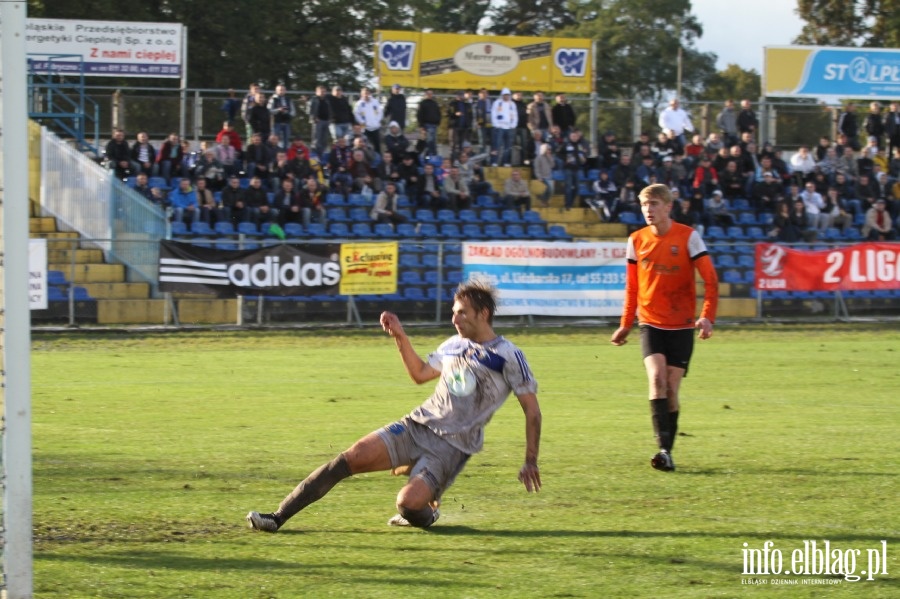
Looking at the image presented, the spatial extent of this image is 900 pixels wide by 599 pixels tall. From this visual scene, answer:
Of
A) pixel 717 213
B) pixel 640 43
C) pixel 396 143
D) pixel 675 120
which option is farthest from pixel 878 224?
pixel 640 43

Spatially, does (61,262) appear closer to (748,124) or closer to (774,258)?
(774,258)

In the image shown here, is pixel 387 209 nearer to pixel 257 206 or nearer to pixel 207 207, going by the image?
pixel 257 206

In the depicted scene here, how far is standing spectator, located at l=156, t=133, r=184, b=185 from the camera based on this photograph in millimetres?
27656

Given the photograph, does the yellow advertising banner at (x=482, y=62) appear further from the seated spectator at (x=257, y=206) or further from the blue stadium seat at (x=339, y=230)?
the seated spectator at (x=257, y=206)

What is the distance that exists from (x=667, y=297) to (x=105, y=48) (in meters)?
26.7

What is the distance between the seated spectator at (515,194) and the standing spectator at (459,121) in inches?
83.3

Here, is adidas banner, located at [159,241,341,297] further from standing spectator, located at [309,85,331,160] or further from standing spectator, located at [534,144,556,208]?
standing spectator, located at [534,144,556,208]

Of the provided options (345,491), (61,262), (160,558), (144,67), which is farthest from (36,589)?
(144,67)

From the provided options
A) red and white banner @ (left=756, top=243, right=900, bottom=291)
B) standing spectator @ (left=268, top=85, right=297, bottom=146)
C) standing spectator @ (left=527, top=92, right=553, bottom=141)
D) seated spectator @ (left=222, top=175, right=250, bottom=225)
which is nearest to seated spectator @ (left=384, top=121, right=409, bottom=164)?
standing spectator @ (left=268, top=85, right=297, bottom=146)

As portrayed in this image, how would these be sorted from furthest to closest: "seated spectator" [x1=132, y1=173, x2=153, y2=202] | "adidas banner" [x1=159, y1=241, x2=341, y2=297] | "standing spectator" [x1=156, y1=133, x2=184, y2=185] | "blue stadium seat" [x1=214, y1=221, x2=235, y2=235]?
1. "standing spectator" [x1=156, y1=133, x2=184, y2=185]
2. "seated spectator" [x1=132, y1=173, x2=153, y2=202]
3. "blue stadium seat" [x1=214, y1=221, x2=235, y2=235]
4. "adidas banner" [x1=159, y1=241, x2=341, y2=297]

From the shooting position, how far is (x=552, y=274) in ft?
83.0

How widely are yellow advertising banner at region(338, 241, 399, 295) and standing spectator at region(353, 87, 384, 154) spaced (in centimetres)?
652

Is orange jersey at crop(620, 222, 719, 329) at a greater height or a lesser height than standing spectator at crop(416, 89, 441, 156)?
lesser

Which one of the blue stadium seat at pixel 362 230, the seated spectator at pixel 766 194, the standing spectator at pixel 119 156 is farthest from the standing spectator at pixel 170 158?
the seated spectator at pixel 766 194
